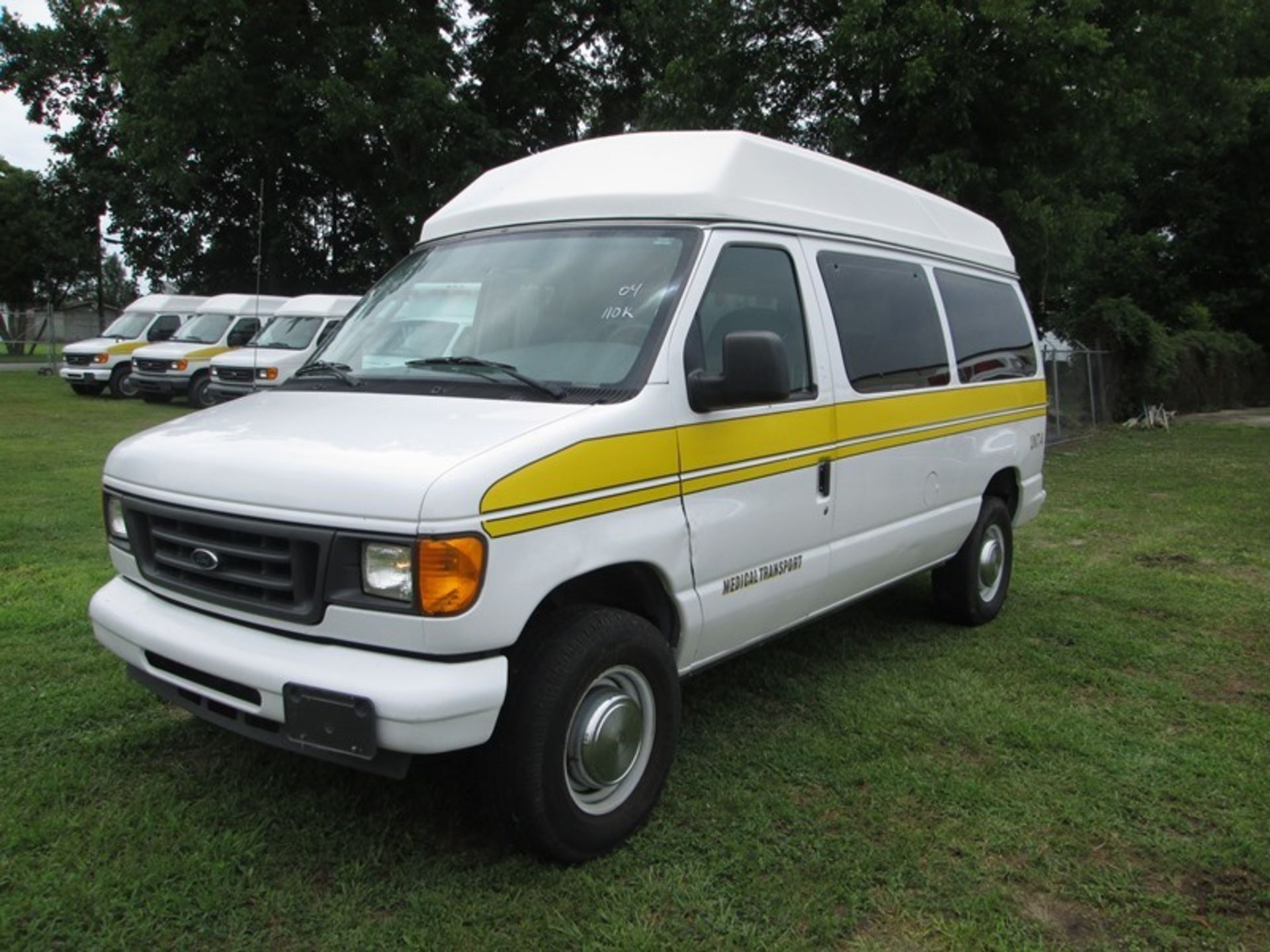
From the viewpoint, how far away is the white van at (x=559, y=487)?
2672 millimetres

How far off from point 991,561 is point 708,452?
3.06 m

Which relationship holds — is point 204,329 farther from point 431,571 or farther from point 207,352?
point 431,571

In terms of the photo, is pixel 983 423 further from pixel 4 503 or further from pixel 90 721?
pixel 4 503

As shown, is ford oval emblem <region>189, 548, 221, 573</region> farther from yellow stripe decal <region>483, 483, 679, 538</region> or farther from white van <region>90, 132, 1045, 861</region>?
A: yellow stripe decal <region>483, 483, 679, 538</region>

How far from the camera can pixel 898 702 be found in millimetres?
4465

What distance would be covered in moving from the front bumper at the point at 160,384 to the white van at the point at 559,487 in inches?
620

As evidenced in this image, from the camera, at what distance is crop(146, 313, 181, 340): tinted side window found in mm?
21094

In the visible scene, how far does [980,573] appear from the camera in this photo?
5.67 meters

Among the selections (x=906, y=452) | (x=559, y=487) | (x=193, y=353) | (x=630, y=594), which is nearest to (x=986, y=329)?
(x=906, y=452)

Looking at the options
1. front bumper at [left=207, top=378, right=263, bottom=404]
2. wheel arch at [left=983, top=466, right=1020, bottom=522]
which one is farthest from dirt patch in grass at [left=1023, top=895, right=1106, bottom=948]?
front bumper at [left=207, top=378, right=263, bottom=404]

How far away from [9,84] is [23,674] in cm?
3494

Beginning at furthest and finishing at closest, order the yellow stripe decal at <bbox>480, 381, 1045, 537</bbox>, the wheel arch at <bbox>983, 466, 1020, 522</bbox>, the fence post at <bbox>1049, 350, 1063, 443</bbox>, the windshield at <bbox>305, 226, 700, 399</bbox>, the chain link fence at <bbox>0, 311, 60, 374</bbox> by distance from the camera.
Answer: the chain link fence at <bbox>0, 311, 60, 374</bbox>, the fence post at <bbox>1049, 350, 1063, 443</bbox>, the wheel arch at <bbox>983, 466, 1020, 522</bbox>, the windshield at <bbox>305, 226, 700, 399</bbox>, the yellow stripe decal at <bbox>480, 381, 1045, 537</bbox>

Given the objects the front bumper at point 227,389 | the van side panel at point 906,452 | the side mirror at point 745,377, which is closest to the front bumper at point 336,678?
the side mirror at point 745,377

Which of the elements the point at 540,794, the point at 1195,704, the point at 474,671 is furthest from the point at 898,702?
the point at 474,671
